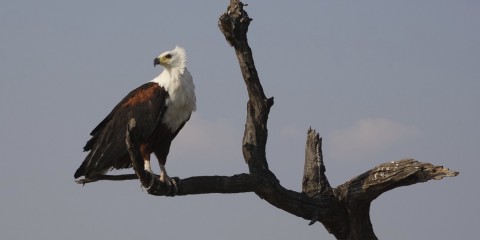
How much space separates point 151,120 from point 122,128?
449mm

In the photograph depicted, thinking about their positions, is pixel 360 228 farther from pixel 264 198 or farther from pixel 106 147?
pixel 106 147

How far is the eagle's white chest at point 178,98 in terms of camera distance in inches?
311

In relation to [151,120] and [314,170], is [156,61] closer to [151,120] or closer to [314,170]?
[151,120]

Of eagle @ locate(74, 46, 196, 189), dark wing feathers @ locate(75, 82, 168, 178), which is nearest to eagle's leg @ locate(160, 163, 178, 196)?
eagle @ locate(74, 46, 196, 189)

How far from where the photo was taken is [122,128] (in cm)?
808

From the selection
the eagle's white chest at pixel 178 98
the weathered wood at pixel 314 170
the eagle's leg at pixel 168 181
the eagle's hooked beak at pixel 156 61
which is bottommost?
the eagle's leg at pixel 168 181

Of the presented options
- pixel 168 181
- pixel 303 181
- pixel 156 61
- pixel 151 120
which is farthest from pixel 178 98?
pixel 303 181

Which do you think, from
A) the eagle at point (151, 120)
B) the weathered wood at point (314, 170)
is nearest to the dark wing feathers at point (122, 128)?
the eagle at point (151, 120)

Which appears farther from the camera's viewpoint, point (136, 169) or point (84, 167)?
point (84, 167)

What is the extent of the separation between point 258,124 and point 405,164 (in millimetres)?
1549

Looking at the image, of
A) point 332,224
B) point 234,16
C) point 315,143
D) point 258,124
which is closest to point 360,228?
point 332,224

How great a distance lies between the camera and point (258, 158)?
805cm

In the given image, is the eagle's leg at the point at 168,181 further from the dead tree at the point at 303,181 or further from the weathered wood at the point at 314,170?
the weathered wood at the point at 314,170

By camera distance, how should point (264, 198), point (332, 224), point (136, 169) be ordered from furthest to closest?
point (332, 224)
point (264, 198)
point (136, 169)
